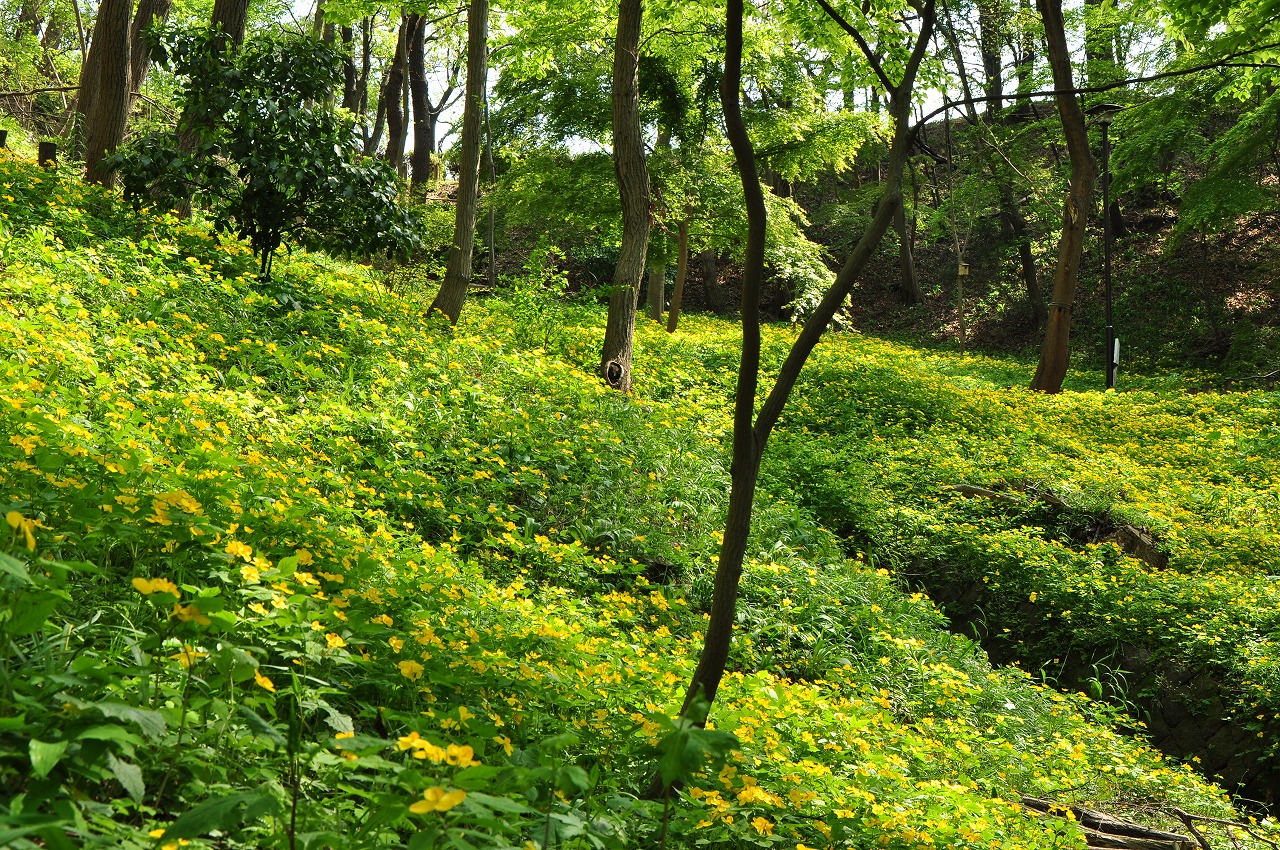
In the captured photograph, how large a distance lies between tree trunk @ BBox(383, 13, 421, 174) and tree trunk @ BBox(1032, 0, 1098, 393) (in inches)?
455

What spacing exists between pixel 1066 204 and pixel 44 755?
52.8 feet

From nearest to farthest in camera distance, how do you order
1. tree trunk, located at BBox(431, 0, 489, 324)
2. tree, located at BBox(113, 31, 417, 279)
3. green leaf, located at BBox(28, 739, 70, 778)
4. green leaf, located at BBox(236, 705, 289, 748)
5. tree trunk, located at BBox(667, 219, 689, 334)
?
green leaf, located at BBox(28, 739, 70, 778), green leaf, located at BBox(236, 705, 289, 748), tree, located at BBox(113, 31, 417, 279), tree trunk, located at BBox(431, 0, 489, 324), tree trunk, located at BBox(667, 219, 689, 334)

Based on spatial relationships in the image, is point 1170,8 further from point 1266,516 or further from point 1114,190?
point 1114,190

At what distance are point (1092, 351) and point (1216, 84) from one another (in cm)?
628

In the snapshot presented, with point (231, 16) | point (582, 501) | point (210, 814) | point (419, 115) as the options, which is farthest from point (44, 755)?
point (419, 115)

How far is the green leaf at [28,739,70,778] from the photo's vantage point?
1295mm

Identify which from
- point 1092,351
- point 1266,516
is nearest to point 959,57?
point 1092,351

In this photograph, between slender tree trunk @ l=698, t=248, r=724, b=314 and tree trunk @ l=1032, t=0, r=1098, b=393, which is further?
slender tree trunk @ l=698, t=248, r=724, b=314

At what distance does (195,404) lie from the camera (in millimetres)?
4336

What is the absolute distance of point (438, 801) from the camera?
1389mm

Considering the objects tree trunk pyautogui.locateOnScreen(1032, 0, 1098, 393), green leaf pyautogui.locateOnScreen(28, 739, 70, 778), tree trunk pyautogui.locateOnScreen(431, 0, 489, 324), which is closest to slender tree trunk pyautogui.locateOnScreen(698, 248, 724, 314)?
tree trunk pyautogui.locateOnScreen(1032, 0, 1098, 393)

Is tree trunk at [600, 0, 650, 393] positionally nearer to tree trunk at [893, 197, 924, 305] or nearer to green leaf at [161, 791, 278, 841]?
green leaf at [161, 791, 278, 841]

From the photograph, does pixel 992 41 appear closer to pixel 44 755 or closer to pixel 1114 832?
pixel 1114 832

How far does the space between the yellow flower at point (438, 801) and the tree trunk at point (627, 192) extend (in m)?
7.58
